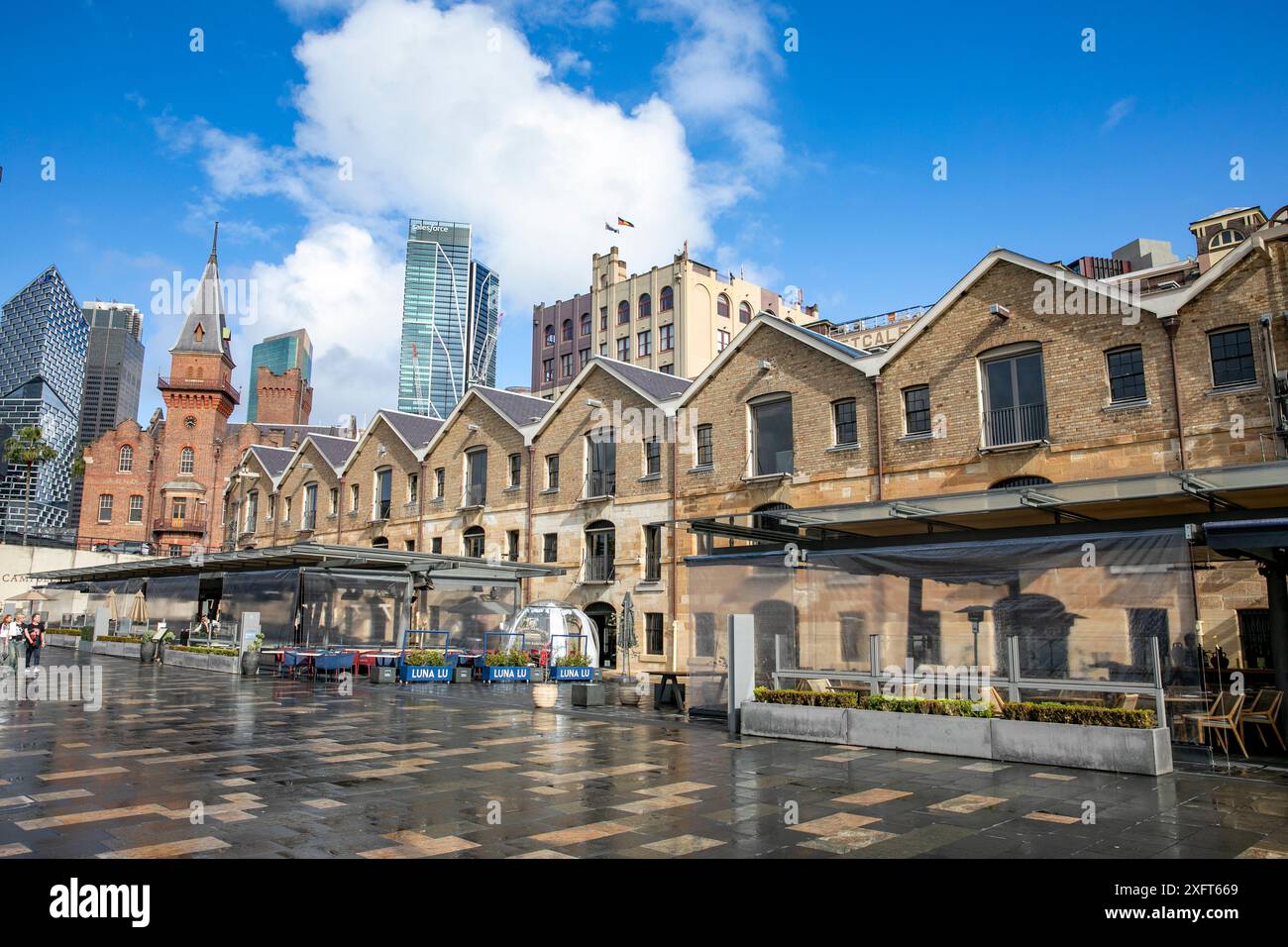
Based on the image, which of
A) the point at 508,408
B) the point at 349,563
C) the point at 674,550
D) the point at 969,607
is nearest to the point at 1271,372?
the point at 969,607

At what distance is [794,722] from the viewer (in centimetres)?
1550

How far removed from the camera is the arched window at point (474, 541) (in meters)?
42.7

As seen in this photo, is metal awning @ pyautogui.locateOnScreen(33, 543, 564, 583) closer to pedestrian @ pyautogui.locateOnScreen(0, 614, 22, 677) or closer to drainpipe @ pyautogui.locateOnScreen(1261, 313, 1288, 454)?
pedestrian @ pyautogui.locateOnScreen(0, 614, 22, 677)

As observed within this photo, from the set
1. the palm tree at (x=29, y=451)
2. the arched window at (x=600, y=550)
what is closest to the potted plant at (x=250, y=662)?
the arched window at (x=600, y=550)

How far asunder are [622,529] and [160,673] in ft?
55.6

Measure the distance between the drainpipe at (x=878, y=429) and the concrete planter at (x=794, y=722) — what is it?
1332 cm

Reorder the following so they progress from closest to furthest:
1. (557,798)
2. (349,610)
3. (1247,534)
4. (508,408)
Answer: (557,798), (1247,534), (349,610), (508,408)

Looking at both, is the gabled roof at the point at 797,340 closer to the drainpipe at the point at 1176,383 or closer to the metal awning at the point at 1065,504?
the drainpipe at the point at 1176,383

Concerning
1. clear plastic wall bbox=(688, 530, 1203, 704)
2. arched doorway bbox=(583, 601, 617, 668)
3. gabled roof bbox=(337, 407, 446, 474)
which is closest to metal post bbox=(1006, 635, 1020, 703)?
clear plastic wall bbox=(688, 530, 1203, 704)

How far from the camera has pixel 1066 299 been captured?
24641 millimetres

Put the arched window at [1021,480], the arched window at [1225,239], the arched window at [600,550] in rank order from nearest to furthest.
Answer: the arched window at [1021,480], the arched window at [600,550], the arched window at [1225,239]

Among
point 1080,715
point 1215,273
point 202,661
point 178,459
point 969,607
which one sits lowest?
point 1080,715

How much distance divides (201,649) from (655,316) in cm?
5016

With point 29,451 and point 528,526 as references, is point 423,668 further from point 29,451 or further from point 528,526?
point 29,451
